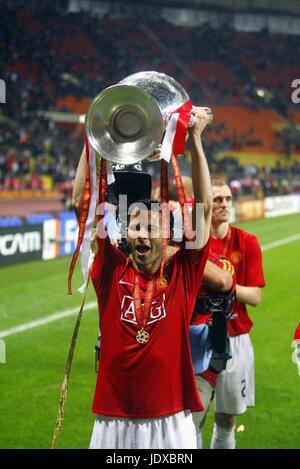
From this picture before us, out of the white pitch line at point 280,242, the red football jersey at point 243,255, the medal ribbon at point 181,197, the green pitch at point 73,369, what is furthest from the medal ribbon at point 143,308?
the white pitch line at point 280,242

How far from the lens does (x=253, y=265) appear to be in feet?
16.1

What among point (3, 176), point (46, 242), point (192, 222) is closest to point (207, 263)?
point (192, 222)

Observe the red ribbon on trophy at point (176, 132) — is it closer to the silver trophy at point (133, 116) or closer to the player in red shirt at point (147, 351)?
the silver trophy at point (133, 116)

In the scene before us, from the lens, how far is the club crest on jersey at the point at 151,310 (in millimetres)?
3271

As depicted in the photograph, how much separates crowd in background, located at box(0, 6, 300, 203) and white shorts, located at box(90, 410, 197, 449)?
26082 millimetres

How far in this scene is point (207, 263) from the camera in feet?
12.0

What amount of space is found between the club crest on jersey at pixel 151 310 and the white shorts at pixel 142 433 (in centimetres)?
41

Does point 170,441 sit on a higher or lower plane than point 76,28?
lower

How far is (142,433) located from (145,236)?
0.81 m

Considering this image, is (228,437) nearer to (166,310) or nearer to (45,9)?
(166,310)

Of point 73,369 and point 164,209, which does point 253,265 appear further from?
point 73,369

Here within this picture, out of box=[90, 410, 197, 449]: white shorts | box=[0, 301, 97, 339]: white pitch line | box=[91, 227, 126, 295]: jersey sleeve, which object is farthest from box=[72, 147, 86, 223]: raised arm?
box=[0, 301, 97, 339]: white pitch line

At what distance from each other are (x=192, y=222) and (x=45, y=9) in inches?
1492

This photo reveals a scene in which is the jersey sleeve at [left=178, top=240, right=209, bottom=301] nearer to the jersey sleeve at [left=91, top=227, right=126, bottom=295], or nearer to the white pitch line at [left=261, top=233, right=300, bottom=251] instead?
the jersey sleeve at [left=91, top=227, right=126, bottom=295]
